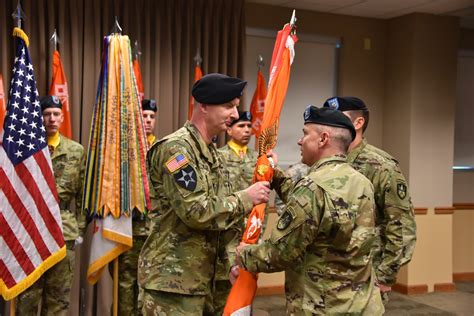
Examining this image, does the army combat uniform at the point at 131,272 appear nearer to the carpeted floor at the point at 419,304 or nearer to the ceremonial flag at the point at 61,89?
the ceremonial flag at the point at 61,89

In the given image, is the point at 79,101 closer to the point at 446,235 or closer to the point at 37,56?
the point at 37,56

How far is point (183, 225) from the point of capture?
2.38 meters

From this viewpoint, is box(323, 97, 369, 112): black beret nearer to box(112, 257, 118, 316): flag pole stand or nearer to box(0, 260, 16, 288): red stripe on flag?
box(112, 257, 118, 316): flag pole stand

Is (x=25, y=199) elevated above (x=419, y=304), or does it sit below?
above

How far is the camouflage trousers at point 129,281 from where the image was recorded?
4164 millimetres

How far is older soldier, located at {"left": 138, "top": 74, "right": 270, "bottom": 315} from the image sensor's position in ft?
7.54

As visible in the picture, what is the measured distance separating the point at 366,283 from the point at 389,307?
3450 millimetres

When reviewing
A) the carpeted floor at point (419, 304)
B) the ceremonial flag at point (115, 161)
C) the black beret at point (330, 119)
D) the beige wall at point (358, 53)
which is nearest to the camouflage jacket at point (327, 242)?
the black beret at point (330, 119)

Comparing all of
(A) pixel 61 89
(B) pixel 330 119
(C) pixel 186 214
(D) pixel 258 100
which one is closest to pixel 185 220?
(C) pixel 186 214

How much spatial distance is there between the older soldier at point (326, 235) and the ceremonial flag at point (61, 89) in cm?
251

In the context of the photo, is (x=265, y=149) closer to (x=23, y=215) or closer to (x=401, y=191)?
(x=401, y=191)

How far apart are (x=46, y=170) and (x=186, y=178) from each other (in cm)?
169

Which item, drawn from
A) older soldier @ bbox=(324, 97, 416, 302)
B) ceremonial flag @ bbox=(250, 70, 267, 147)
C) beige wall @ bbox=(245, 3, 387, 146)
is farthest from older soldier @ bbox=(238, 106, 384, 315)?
beige wall @ bbox=(245, 3, 387, 146)

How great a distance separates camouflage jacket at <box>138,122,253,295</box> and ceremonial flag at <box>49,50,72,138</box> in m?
2.14
